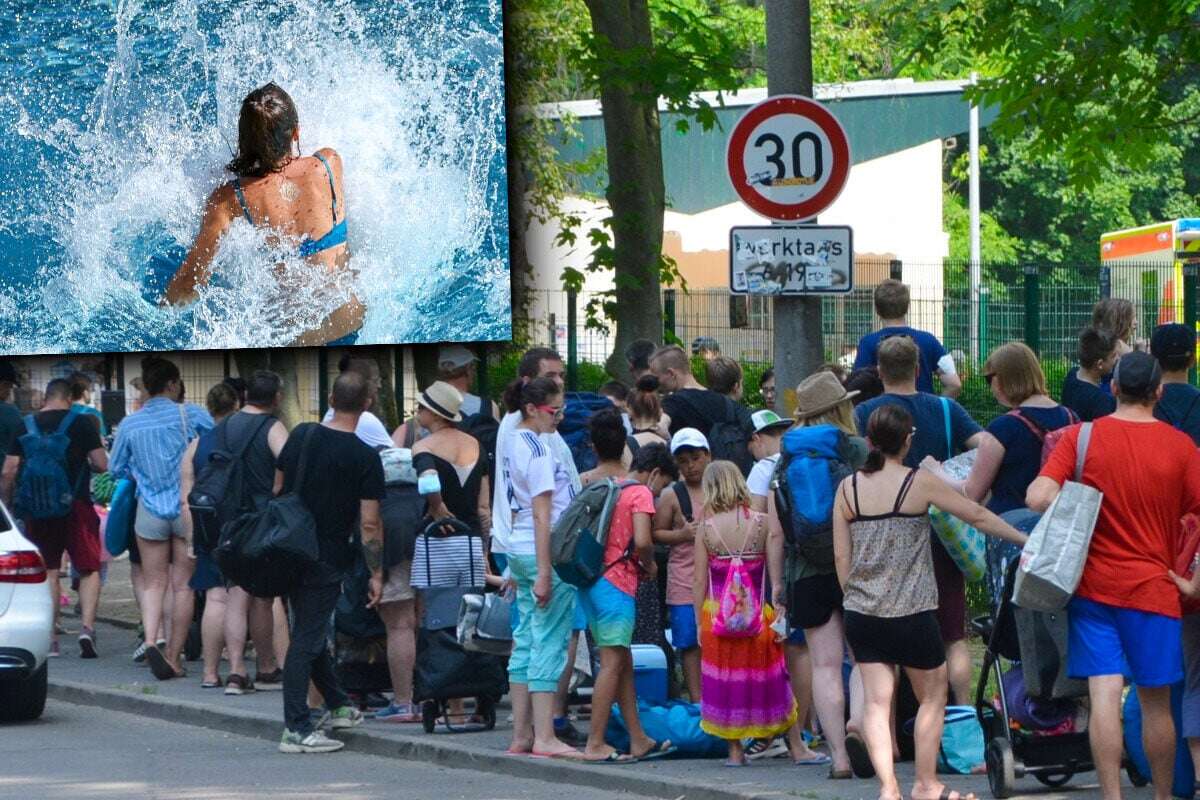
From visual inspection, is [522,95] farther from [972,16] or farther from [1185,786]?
[1185,786]

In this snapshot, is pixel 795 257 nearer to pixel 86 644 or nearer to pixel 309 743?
pixel 309 743

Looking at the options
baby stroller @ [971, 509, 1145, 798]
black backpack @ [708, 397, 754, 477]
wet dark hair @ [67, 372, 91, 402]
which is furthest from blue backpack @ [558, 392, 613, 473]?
→ wet dark hair @ [67, 372, 91, 402]

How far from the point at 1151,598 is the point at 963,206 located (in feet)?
170

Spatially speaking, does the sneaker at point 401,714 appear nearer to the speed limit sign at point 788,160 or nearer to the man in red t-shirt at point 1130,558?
the speed limit sign at point 788,160

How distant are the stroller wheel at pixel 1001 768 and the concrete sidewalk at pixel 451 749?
220 mm

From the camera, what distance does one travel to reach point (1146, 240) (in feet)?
99.3

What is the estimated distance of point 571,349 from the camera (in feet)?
58.7

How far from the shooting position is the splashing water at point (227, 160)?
16781 millimetres

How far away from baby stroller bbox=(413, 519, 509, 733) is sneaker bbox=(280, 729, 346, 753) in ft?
1.73

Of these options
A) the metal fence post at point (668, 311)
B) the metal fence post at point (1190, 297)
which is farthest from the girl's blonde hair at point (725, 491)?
the metal fence post at point (668, 311)

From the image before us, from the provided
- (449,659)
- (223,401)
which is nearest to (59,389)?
(223,401)

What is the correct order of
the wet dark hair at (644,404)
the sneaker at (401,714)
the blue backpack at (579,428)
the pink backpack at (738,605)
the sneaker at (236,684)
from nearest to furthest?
1. the pink backpack at (738,605)
2. the wet dark hair at (644,404)
3. the sneaker at (401,714)
4. the blue backpack at (579,428)
5. the sneaker at (236,684)

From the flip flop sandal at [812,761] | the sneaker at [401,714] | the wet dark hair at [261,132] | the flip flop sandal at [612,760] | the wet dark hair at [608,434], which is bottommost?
the sneaker at [401,714]

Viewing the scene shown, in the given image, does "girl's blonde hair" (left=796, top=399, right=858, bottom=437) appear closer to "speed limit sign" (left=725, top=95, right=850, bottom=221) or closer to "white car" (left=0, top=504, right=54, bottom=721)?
"speed limit sign" (left=725, top=95, right=850, bottom=221)
